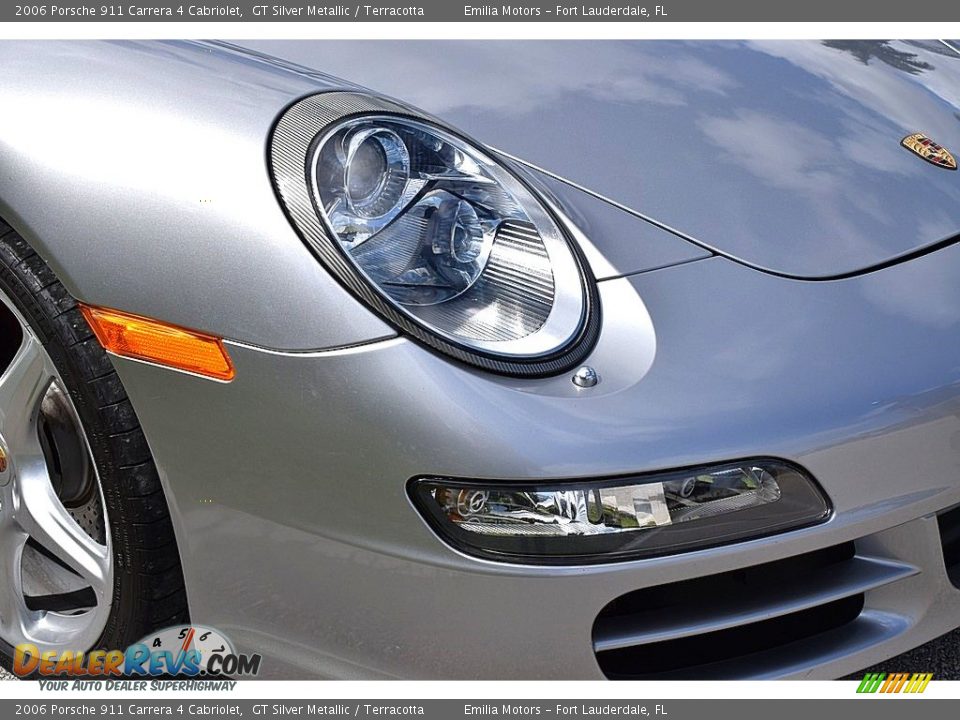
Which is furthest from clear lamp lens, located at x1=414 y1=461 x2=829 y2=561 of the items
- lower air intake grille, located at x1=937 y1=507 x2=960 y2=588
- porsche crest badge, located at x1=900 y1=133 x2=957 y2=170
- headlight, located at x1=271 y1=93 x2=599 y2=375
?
porsche crest badge, located at x1=900 y1=133 x2=957 y2=170

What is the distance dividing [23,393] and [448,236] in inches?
29.0

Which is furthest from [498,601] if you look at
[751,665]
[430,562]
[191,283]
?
[191,283]

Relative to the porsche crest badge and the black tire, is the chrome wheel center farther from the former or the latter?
the porsche crest badge

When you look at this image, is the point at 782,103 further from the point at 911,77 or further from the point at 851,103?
the point at 911,77

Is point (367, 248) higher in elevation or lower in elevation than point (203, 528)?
higher

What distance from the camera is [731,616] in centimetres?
155

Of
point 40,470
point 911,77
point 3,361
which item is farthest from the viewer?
point 911,77

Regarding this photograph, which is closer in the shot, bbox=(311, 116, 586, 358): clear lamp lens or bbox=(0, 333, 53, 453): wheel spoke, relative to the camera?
bbox=(311, 116, 586, 358): clear lamp lens

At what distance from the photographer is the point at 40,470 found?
1.86 m

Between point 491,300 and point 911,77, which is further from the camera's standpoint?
point 911,77

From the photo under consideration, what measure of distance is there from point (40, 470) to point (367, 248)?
28.9 inches

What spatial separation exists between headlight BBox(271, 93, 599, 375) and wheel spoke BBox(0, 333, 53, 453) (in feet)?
1.70

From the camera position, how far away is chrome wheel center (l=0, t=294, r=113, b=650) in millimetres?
1778

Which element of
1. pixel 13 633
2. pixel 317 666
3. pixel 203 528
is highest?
pixel 203 528
